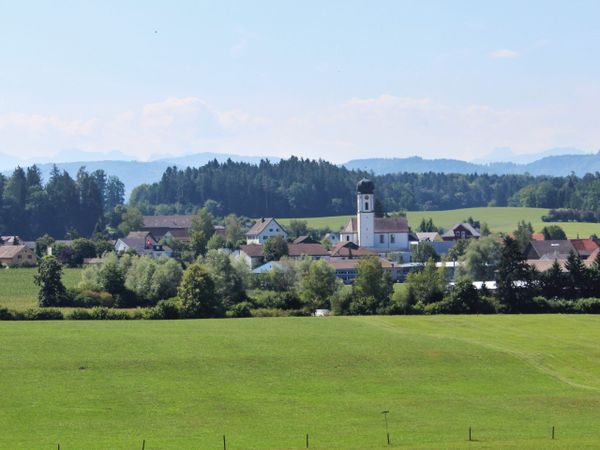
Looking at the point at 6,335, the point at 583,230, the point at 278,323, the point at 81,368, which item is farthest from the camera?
the point at 583,230

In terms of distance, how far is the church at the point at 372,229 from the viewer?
153125 mm

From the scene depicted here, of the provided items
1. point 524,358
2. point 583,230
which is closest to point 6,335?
Result: point 524,358

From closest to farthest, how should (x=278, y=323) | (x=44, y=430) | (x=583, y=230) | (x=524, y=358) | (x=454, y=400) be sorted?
(x=44, y=430), (x=454, y=400), (x=524, y=358), (x=278, y=323), (x=583, y=230)

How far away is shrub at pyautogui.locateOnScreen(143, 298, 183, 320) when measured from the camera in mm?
79062

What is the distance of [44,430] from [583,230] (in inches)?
6100

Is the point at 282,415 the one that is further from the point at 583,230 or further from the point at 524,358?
the point at 583,230

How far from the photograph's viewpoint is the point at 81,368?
5331 cm

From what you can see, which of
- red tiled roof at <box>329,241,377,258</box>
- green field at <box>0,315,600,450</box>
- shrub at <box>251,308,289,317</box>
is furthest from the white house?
green field at <box>0,315,600,450</box>

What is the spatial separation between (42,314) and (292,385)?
103 feet

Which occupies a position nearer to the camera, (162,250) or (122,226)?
(162,250)

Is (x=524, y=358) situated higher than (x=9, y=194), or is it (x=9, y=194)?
(x=9, y=194)

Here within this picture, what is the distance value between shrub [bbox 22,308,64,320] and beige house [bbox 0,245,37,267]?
166 feet

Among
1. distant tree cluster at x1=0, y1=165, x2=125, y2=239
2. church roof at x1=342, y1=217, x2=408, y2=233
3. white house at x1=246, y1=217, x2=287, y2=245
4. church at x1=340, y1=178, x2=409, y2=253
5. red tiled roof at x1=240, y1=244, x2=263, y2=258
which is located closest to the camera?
red tiled roof at x1=240, y1=244, x2=263, y2=258

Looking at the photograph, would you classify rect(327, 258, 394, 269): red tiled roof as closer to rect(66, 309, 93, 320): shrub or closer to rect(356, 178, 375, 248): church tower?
rect(356, 178, 375, 248): church tower
